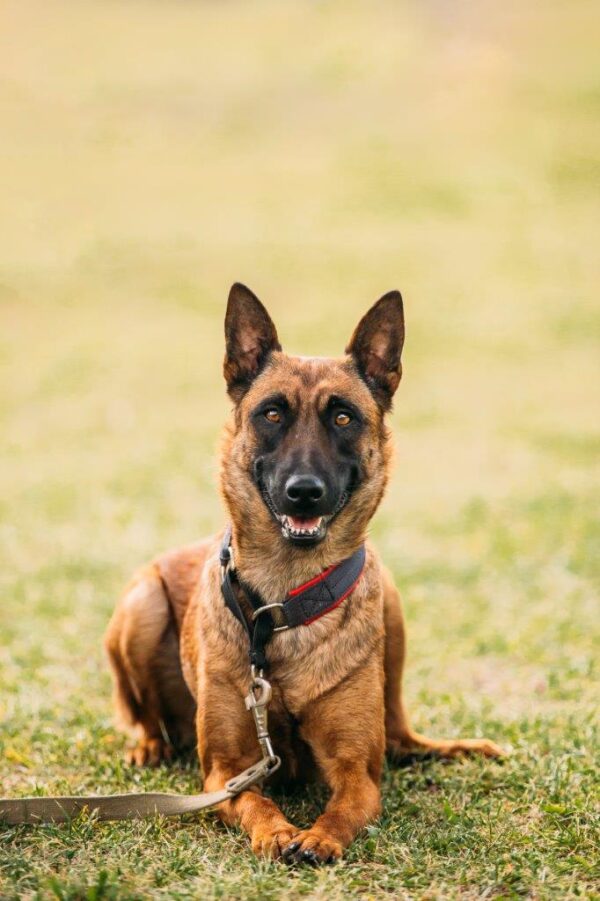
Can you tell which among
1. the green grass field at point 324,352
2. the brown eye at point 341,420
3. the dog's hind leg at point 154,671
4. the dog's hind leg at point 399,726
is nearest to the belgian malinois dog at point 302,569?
the brown eye at point 341,420

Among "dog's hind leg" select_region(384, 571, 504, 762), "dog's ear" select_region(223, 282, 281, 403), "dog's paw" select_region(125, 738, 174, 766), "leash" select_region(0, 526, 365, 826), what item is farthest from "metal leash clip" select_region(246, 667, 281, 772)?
"dog's ear" select_region(223, 282, 281, 403)

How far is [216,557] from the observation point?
5.00 m

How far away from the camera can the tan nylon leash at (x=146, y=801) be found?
424 centimetres

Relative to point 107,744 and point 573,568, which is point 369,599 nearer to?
point 107,744

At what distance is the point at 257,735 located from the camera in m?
4.51

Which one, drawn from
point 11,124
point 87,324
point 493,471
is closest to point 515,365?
point 493,471

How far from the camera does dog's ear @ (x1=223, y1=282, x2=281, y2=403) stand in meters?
4.85

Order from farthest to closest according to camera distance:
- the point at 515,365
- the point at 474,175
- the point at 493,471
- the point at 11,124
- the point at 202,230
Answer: the point at 11,124 < the point at 474,175 < the point at 202,230 < the point at 515,365 < the point at 493,471

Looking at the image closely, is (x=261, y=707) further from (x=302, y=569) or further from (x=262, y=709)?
(x=302, y=569)

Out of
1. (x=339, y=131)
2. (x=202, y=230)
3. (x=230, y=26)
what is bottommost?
(x=202, y=230)

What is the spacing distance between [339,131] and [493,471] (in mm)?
23572

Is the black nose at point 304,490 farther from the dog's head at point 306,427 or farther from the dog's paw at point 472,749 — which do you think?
the dog's paw at point 472,749

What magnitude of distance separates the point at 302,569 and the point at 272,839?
118 centimetres

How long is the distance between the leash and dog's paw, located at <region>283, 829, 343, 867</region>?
1.28 ft
